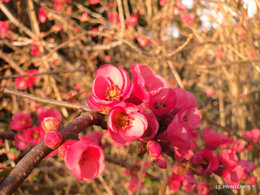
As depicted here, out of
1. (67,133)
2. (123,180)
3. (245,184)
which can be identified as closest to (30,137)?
(67,133)

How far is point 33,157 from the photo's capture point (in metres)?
0.43

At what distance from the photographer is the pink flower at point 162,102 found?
2.08 feet

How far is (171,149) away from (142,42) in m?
2.13

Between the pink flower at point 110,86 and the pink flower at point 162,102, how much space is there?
92mm

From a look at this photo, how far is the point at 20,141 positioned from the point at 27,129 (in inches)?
3.6

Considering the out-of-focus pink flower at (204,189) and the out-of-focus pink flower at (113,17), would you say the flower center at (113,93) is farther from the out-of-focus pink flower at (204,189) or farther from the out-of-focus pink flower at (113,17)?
the out-of-focus pink flower at (113,17)

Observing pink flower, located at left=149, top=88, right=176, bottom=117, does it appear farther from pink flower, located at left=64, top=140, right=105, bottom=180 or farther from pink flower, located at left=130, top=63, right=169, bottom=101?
pink flower, located at left=64, top=140, right=105, bottom=180

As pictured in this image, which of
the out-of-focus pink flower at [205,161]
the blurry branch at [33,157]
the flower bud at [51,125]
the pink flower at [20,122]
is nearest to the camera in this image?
the blurry branch at [33,157]

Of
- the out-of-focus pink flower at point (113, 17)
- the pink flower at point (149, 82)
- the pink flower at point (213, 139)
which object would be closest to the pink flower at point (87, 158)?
the pink flower at point (149, 82)

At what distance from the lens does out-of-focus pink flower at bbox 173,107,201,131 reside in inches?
24.8

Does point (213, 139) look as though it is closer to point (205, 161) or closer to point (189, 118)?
point (205, 161)

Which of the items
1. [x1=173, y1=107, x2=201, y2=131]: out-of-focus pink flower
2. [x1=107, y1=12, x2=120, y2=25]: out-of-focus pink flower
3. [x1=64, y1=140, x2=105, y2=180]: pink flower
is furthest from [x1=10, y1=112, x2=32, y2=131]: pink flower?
[x1=107, y1=12, x2=120, y2=25]: out-of-focus pink flower

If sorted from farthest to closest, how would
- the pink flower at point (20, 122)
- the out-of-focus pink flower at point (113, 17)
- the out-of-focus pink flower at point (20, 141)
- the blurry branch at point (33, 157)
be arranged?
the out-of-focus pink flower at point (113, 17) → the pink flower at point (20, 122) → the out-of-focus pink flower at point (20, 141) → the blurry branch at point (33, 157)

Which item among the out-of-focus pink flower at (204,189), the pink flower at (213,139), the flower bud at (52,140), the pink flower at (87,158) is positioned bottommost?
the out-of-focus pink flower at (204,189)
